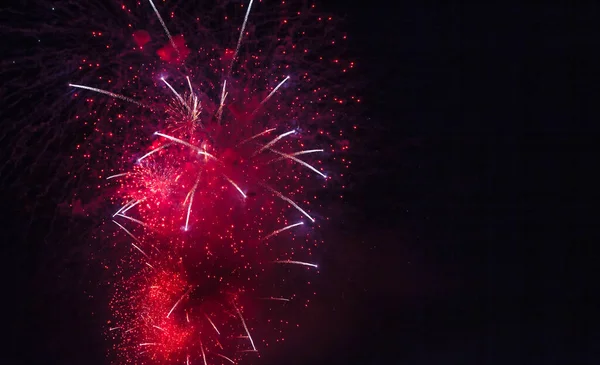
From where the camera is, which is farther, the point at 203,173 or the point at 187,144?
the point at 203,173

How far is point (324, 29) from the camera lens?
3.90 meters

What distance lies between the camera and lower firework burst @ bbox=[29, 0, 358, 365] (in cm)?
352

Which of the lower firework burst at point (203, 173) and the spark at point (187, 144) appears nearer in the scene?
the spark at point (187, 144)

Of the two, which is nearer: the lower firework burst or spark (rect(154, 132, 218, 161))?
spark (rect(154, 132, 218, 161))

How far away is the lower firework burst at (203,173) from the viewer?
11.5 ft

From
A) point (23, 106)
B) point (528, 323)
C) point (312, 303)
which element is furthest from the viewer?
point (528, 323)

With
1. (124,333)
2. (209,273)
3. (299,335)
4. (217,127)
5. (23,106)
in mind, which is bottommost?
(299,335)

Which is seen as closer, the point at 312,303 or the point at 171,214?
the point at 171,214

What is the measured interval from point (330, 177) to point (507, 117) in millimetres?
1925

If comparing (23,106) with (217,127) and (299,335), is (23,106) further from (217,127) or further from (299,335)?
(299,335)

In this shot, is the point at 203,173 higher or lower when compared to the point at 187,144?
lower

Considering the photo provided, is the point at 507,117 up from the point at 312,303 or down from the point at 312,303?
up

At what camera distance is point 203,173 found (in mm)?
3555

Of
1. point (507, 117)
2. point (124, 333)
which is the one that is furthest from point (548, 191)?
point (124, 333)
